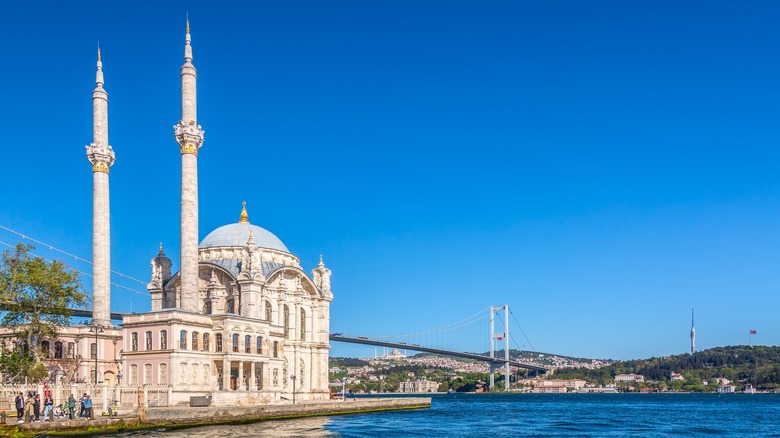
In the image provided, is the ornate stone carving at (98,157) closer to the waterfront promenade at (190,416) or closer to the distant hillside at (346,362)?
the waterfront promenade at (190,416)

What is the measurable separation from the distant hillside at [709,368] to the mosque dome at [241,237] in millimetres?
89928

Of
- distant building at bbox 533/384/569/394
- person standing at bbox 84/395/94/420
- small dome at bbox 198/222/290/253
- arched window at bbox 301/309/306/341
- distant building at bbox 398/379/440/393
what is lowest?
distant building at bbox 398/379/440/393

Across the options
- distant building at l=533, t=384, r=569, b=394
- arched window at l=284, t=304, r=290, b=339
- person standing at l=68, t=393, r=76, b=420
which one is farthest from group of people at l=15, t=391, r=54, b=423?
distant building at l=533, t=384, r=569, b=394

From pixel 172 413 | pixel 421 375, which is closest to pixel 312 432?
pixel 172 413

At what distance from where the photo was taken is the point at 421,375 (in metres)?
157

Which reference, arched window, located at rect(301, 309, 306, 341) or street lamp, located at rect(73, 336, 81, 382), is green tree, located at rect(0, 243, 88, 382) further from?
arched window, located at rect(301, 309, 306, 341)

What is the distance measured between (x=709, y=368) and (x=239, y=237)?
110203mm

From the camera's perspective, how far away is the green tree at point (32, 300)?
37500 millimetres

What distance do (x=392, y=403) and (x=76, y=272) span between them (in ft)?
73.7

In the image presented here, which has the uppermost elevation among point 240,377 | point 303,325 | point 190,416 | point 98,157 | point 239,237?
point 98,157

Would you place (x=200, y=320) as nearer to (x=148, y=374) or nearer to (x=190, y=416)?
(x=148, y=374)

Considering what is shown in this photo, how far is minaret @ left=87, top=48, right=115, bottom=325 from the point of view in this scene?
1714 inches

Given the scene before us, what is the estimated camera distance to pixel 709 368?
140750mm

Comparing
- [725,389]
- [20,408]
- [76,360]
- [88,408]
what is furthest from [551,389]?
[20,408]
